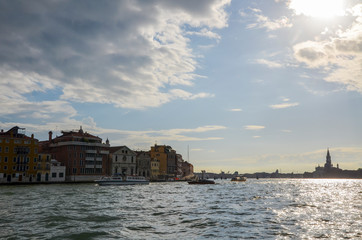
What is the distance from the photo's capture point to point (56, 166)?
9212 centimetres

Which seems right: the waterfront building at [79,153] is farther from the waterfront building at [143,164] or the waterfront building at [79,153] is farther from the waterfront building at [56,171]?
the waterfront building at [143,164]

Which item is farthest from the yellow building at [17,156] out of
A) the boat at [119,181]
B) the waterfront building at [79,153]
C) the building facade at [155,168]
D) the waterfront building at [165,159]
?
the waterfront building at [165,159]

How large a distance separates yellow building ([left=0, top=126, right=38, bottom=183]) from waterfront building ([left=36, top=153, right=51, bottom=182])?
115cm

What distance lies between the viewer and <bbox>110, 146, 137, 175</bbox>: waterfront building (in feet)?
370

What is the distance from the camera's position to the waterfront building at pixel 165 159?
146000 millimetres

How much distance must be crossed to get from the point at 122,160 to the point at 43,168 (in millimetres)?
31130

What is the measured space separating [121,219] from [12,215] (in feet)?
27.6

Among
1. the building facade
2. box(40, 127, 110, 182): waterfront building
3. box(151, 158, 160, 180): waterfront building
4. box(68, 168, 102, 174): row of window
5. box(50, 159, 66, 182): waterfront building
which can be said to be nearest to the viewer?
box(50, 159, 66, 182): waterfront building

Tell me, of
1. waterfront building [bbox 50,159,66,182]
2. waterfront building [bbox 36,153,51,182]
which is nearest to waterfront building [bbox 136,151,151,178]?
waterfront building [bbox 50,159,66,182]

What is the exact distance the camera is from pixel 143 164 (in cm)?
12950

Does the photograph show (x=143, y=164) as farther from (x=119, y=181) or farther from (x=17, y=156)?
(x=17, y=156)

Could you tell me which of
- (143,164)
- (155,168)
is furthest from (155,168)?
(143,164)

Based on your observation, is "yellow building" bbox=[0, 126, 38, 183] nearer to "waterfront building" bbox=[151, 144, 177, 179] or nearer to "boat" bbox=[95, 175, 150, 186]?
"boat" bbox=[95, 175, 150, 186]

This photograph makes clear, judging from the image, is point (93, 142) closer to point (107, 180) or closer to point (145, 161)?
point (107, 180)
